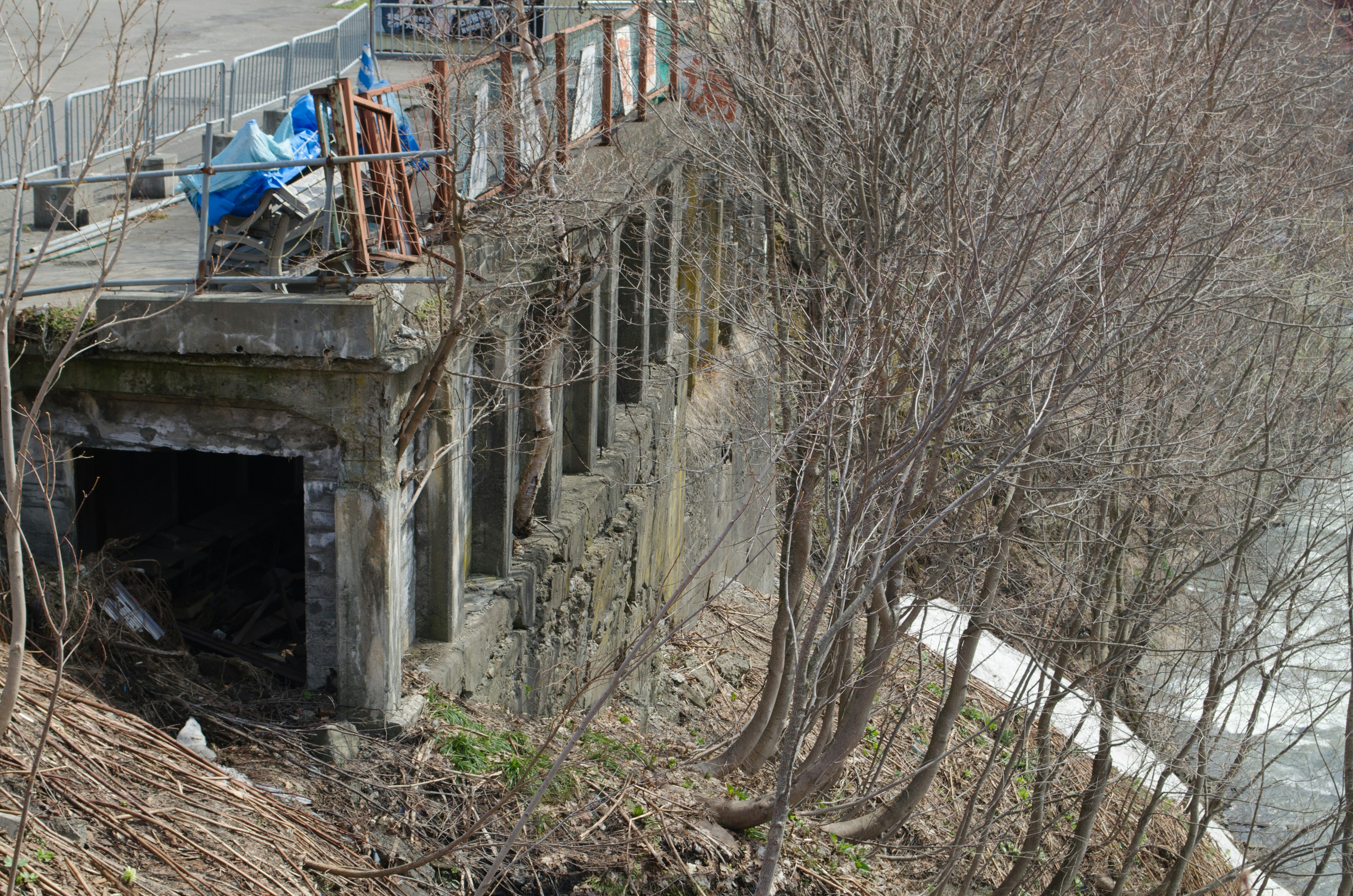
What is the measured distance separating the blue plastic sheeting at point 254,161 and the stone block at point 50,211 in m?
2.60

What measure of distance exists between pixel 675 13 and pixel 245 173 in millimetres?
5313

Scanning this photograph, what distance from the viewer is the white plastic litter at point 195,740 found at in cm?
667

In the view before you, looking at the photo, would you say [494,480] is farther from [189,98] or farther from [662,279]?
[662,279]

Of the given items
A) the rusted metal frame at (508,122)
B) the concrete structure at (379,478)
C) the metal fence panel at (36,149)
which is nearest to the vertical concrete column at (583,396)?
the concrete structure at (379,478)

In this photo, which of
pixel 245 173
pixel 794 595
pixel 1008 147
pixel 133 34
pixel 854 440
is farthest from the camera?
pixel 133 34

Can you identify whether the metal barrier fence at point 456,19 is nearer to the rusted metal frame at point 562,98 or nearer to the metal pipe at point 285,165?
the rusted metal frame at point 562,98

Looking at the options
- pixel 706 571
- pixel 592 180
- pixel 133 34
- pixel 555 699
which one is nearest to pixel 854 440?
pixel 592 180

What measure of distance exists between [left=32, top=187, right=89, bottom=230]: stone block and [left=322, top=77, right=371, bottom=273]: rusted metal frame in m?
3.74

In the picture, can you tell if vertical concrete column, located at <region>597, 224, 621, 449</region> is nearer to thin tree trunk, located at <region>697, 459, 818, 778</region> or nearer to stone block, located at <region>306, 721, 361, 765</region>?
thin tree trunk, located at <region>697, 459, 818, 778</region>

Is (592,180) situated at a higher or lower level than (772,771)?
higher

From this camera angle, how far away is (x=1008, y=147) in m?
8.44

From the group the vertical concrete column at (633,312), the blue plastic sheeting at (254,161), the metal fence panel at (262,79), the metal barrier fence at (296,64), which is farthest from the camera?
the metal barrier fence at (296,64)

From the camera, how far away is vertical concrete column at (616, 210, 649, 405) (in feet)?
43.8

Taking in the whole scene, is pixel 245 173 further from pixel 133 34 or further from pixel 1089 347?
pixel 133 34
